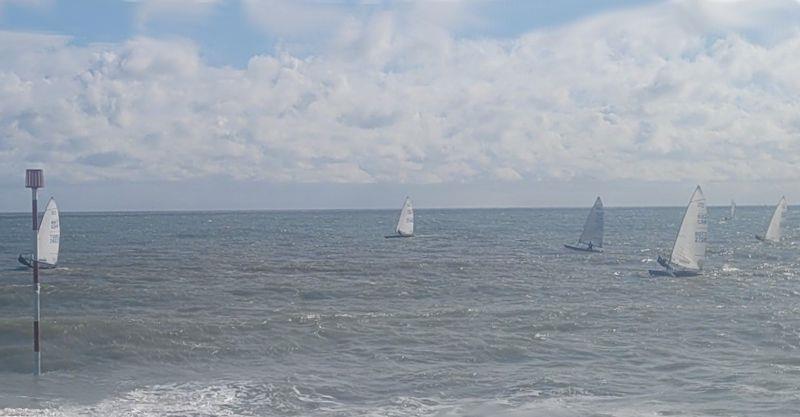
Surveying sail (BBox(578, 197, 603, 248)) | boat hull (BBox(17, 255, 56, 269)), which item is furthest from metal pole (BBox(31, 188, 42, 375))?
sail (BBox(578, 197, 603, 248))

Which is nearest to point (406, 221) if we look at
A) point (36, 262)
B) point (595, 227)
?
point (595, 227)

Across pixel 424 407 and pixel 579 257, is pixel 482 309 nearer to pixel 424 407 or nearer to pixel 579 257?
pixel 424 407

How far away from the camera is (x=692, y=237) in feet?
143

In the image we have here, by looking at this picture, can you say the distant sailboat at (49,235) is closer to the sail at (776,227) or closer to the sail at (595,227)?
the sail at (595,227)

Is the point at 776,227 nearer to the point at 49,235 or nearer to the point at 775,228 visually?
the point at 775,228

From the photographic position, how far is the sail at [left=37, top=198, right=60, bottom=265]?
4516cm

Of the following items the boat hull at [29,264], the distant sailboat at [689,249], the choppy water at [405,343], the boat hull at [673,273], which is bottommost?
the choppy water at [405,343]

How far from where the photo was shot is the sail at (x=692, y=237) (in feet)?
139

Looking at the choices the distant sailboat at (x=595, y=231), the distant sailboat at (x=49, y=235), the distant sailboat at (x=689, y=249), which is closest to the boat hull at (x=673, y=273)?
the distant sailboat at (x=689, y=249)

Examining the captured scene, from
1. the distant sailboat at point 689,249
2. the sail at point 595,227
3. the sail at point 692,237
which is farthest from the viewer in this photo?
the sail at point 595,227

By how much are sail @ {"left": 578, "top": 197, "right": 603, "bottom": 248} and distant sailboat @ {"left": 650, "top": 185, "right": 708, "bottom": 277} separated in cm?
1894

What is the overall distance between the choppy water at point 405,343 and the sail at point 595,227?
54.2 feet

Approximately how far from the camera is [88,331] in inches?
1005

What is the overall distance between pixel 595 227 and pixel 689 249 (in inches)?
792
